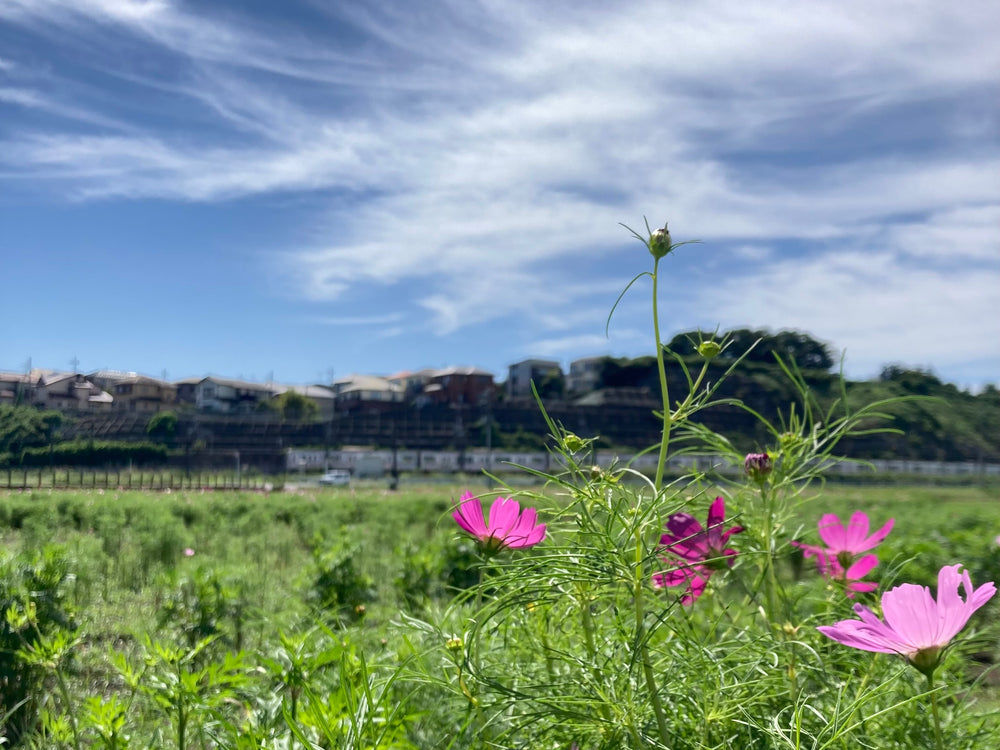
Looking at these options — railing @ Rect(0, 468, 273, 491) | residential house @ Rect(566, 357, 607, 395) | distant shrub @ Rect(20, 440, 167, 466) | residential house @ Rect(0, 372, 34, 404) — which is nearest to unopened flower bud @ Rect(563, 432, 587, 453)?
residential house @ Rect(0, 372, 34, 404)

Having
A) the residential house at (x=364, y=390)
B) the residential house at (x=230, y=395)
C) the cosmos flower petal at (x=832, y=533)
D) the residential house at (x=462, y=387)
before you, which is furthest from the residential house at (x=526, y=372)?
the cosmos flower petal at (x=832, y=533)

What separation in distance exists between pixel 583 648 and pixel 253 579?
12.2 ft

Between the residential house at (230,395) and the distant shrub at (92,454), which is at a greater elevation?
the residential house at (230,395)

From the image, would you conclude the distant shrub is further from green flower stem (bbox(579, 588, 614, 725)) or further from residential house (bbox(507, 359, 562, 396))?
residential house (bbox(507, 359, 562, 396))

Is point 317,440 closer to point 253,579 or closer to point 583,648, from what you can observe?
point 253,579

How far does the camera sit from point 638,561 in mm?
713

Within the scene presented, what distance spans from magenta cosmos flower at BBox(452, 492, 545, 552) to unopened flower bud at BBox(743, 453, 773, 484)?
28 centimetres

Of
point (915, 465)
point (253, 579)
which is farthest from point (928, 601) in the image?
point (915, 465)

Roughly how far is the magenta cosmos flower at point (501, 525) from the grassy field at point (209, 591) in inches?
1.1

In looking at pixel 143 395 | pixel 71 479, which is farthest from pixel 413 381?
pixel 71 479

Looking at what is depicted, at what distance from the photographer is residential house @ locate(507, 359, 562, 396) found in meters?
58.8

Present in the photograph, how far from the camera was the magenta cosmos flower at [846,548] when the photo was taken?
110 cm

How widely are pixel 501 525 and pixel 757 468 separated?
0.34 m

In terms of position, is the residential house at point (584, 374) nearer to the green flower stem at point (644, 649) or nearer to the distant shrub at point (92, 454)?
the distant shrub at point (92, 454)
